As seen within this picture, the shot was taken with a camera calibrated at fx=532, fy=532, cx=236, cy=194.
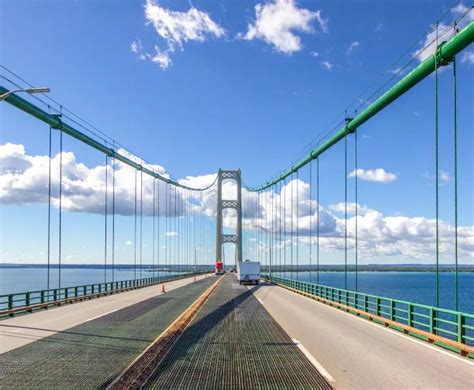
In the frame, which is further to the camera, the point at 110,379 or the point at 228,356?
the point at 228,356

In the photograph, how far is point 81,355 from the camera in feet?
43.1

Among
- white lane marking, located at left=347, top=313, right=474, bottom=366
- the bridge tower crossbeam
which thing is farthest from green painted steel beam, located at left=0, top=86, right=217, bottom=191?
the bridge tower crossbeam

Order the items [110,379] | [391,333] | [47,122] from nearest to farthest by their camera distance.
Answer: [110,379], [391,333], [47,122]

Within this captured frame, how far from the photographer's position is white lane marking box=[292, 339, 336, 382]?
10484 mm

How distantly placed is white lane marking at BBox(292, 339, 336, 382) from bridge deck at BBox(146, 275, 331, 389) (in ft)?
0.38

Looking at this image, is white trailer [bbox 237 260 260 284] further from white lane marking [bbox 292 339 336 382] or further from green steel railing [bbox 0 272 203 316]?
white lane marking [bbox 292 339 336 382]

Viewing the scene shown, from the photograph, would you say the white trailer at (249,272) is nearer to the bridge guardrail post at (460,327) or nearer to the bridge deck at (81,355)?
the bridge deck at (81,355)

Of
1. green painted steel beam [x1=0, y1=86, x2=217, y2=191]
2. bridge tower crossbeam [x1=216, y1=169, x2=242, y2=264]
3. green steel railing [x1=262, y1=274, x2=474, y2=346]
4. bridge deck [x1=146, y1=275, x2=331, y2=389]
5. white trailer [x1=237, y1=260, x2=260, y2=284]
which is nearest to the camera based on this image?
bridge deck [x1=146, y1=275, x2=331, y2=389]

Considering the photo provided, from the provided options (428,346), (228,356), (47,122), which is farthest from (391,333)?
(47,122)

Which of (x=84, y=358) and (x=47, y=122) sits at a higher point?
(x=47, y=122)

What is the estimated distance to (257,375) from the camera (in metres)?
10.9

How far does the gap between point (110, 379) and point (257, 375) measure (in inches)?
116

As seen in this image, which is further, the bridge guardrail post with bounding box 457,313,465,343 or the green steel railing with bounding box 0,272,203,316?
the green steel railing with bounding box 0,272,203,316

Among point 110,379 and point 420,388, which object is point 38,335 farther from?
point 420,388
